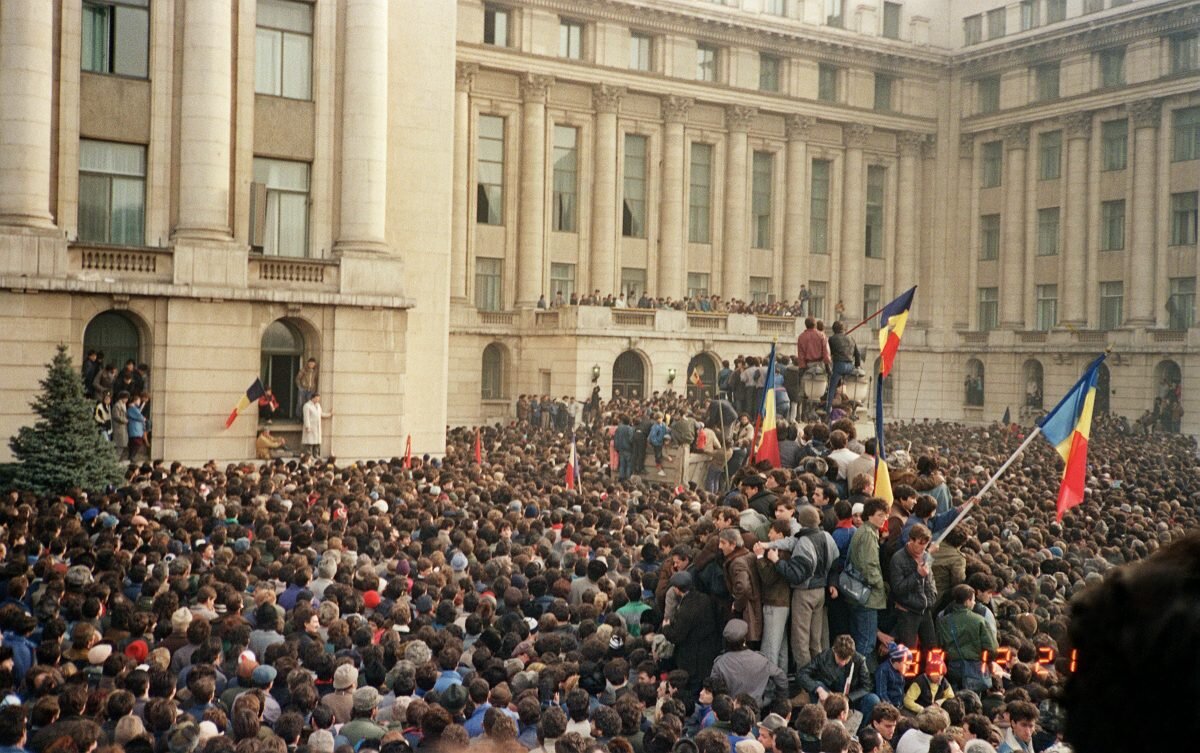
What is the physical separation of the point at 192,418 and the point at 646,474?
11.7 m

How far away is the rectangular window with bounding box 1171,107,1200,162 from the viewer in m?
62.7

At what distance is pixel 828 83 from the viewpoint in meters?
70.8

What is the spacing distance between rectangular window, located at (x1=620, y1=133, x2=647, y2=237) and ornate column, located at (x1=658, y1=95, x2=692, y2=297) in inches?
41.1

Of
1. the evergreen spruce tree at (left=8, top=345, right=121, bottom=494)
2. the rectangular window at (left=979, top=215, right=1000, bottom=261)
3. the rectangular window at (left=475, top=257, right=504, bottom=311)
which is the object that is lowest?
the evergreen spruce tree at (left=8, top=345, right=121, bottom=494)

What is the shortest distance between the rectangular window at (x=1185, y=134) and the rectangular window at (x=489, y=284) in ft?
116

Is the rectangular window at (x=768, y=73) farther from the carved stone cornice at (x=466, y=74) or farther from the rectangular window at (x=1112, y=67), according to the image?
the rectangular window at (x=1112, y=67)

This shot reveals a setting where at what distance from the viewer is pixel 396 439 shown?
34344 millimetres

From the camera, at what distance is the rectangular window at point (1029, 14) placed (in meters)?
70.8

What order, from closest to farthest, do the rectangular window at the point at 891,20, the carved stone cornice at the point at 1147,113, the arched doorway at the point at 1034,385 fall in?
the carved stone cornice at the point at 1147,113 < the arched doorway at the point at 1034,385 < the rectangular window at the point at 891,20

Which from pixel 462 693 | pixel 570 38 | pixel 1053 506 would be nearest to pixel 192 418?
pixel 1053 506

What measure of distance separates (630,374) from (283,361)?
26.5 meters

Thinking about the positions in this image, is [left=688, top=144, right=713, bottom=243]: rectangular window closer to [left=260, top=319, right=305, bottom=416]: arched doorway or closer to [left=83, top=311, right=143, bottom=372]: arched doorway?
Result: [left=260, top=319, right=305, bottom=416]: arched doorway

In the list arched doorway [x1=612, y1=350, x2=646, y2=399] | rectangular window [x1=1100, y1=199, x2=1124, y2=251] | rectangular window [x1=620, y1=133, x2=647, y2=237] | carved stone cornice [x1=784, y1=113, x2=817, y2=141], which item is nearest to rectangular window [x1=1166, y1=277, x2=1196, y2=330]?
rectangular window [x1=1100, y1=199, x2=1124, y2=251]

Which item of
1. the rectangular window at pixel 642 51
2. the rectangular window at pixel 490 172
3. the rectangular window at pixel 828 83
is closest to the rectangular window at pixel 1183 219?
the rectangular window at pixel 828 83
